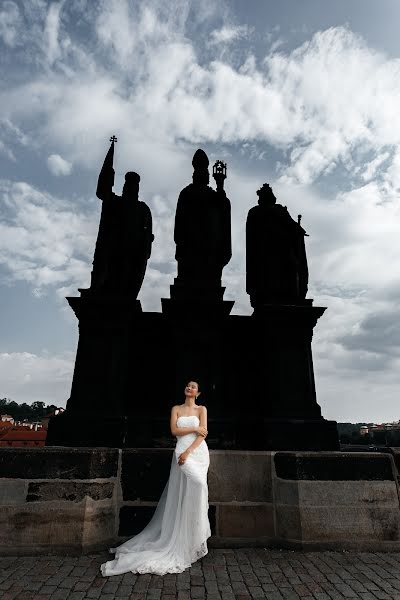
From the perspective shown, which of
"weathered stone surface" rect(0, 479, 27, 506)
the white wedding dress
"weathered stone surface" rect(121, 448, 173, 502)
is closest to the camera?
the white wedding dress

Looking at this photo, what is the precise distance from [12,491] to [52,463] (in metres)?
0.52

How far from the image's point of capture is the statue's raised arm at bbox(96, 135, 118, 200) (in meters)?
6.82

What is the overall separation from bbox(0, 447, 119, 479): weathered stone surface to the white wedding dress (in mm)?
844

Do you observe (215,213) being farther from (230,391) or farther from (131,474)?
(131,474)

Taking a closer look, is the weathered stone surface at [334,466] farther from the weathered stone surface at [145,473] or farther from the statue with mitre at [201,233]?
the statue with mitre at [201,233]

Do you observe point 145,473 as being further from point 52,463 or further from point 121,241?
point 121,241

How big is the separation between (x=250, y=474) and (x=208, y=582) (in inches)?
60.4

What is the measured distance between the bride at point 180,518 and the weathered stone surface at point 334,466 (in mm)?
1102

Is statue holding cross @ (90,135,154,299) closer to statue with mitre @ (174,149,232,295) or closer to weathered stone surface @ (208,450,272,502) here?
statue with mitre @ (174,149,232,295)

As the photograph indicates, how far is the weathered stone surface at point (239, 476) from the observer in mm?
4684

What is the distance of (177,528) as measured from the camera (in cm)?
402

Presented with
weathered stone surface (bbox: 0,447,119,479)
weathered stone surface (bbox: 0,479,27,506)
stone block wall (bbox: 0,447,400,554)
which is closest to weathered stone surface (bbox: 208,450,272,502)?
stone block wall (bbox: 0,447,400,554)

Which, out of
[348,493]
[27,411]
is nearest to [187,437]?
[348,493]

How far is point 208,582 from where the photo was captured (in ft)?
11.1
